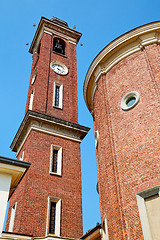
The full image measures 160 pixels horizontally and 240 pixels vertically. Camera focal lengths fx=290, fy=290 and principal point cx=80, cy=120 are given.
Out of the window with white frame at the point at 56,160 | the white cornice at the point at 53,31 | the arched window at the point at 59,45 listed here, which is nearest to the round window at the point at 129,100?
the window with white frame at the point at 56,160

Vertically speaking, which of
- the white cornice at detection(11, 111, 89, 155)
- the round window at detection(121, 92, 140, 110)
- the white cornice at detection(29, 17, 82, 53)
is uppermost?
the white cornice at detection(29, 17, 82, 53)

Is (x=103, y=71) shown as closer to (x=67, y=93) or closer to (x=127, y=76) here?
(x=127, y=76)

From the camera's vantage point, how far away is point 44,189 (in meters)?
19.3

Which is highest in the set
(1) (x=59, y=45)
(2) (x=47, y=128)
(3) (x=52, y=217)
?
(1) (x=59, y=45)

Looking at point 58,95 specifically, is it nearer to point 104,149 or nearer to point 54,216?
point 54,216

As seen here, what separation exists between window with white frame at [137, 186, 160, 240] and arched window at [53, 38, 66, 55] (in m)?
23.5

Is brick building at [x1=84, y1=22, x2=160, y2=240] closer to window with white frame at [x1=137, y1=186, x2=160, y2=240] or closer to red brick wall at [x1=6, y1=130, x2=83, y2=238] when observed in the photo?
window with white frame at [x1=137, y1=186, x2=160, y2=240]

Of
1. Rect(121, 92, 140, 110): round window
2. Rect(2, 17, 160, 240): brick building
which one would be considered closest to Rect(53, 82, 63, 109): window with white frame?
Rect(2, 17, 160, 240): brick building

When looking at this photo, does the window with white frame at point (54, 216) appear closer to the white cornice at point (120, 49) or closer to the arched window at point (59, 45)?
the white cornice at point (120, 49)

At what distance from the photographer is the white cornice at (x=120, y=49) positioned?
14.8 m

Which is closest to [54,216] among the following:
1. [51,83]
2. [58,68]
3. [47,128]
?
[47,128]

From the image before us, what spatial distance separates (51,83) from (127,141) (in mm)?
15647

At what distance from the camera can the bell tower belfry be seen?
59.9 feet

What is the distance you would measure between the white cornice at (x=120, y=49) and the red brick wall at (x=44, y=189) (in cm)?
644
